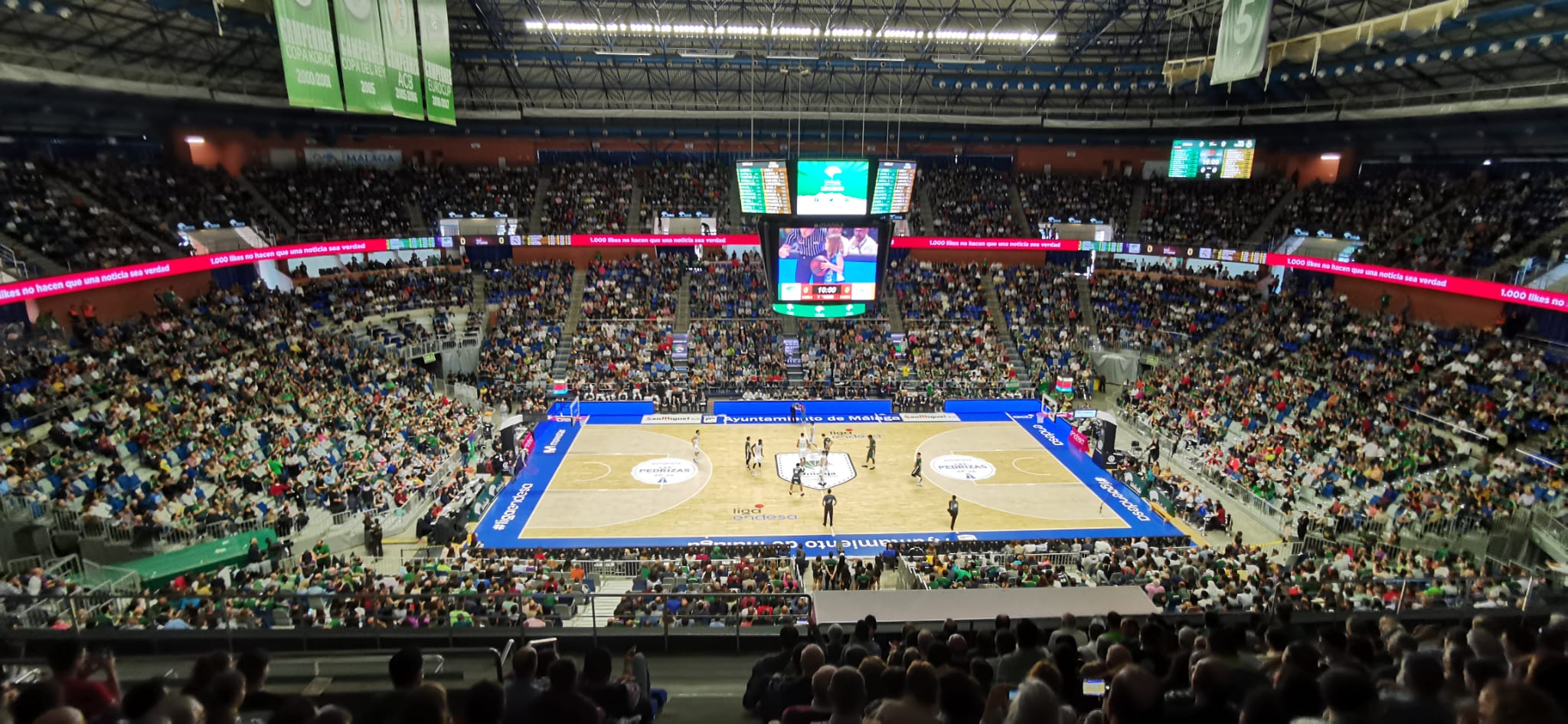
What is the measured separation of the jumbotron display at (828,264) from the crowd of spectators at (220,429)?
1246 cm

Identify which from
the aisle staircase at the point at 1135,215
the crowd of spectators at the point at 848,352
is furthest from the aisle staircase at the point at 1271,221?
the crowd of spectators at the point at 848,352

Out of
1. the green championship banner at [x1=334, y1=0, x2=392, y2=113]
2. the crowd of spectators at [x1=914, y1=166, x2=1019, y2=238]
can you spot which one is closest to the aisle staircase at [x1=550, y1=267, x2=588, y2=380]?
the green championship banner at [x1=334, y1=0, x2=392, y2=113]

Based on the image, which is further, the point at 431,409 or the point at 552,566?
the point at 431,409

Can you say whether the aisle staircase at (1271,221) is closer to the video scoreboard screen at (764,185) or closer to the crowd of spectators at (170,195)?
the video scoreboard screen at (764,185)

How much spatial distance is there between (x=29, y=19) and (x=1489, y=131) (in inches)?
1989

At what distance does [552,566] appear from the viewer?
16.6 m

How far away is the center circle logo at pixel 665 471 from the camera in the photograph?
2427 cm

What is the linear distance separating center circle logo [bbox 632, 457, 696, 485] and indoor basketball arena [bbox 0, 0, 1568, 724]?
260 mm

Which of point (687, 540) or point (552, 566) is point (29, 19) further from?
point (687, 540)

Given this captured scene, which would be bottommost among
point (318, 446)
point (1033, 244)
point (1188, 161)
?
point (318, 446)

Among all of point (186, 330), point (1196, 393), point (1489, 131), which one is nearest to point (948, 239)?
point (1196, 393)

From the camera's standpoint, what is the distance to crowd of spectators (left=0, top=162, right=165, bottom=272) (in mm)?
22691

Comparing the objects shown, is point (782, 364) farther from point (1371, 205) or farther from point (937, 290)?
point (1371, 205)

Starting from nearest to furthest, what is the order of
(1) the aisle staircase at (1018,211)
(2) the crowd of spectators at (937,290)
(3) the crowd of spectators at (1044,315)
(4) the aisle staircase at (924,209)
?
1. (3) the crowd of spectators at (1044,315)
2. (2) the crowd of spectators at (937,290)
3. (1) the aisle staircase at (1018,211)
4. (4) the aisle staircase at (924,209)
